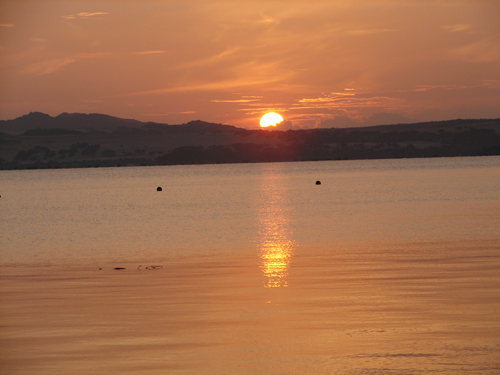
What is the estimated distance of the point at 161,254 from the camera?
3067 cm

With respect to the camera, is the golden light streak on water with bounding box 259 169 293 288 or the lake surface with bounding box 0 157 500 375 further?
the golden light streak on water with bounding box 259 169 293 288

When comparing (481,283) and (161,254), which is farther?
(161,254)

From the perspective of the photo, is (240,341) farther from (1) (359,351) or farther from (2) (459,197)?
(2) (459,197)

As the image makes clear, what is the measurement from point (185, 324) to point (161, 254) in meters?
15.5

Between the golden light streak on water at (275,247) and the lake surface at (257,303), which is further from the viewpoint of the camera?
the golden light streak on water at (275,247)

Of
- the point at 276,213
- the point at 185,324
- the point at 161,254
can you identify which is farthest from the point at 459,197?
the point at 185,324

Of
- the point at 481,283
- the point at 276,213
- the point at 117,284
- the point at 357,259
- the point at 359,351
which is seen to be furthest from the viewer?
the point at 276,213

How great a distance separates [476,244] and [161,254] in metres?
13.8

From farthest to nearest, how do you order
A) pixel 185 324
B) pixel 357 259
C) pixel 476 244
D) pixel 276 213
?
pixel 276 213 < pixel 476 244 < pixel 357 259 < pixel 185 324

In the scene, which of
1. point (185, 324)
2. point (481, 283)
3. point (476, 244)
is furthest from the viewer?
point (476, 244)

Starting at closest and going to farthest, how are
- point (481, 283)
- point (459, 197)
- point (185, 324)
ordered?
point (185, 324)
point (481, 283)
point (459, 197)

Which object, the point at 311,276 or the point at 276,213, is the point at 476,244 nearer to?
the point at 311,276

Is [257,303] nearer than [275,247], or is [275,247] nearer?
[257,303]

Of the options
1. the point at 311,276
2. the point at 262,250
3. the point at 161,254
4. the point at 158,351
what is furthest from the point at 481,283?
the point at 161,254
